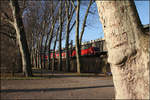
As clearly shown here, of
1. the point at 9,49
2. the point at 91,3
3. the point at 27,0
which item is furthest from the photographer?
the point at 91,3

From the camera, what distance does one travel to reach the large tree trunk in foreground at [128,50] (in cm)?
157

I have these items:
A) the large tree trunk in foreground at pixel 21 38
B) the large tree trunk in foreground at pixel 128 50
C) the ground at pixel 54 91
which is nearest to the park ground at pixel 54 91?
the ground at pixel 54 91

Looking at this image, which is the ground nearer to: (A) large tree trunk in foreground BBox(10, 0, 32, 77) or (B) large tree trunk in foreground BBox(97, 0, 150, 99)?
(A) large tree trunk in foreground BBox(10, 0, 32, 77)

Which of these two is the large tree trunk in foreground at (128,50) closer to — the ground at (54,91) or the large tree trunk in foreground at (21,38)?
the ground at (54,91)

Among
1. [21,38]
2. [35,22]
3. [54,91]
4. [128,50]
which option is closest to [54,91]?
[54,91]

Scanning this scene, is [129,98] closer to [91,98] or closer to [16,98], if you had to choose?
[91,98]

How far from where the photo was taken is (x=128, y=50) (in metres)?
1.61

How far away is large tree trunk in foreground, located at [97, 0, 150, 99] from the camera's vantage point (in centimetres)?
157

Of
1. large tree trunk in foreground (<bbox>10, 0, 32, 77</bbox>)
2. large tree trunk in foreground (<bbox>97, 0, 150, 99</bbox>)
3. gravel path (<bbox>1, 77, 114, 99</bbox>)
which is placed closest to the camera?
large tree trunk in foreground (<bbox>97, 0, 150, 99</bbox>)

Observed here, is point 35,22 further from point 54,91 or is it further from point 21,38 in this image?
point 54,91

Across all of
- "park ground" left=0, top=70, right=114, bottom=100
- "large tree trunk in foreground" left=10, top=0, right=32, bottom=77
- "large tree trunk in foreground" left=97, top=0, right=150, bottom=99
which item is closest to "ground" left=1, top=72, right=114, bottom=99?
"park ground" left=0, top=70, right=114, bottom=100

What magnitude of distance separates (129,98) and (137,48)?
0.55m

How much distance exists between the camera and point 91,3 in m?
16.9

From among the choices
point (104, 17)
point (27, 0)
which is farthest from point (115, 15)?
point (27, 0)
